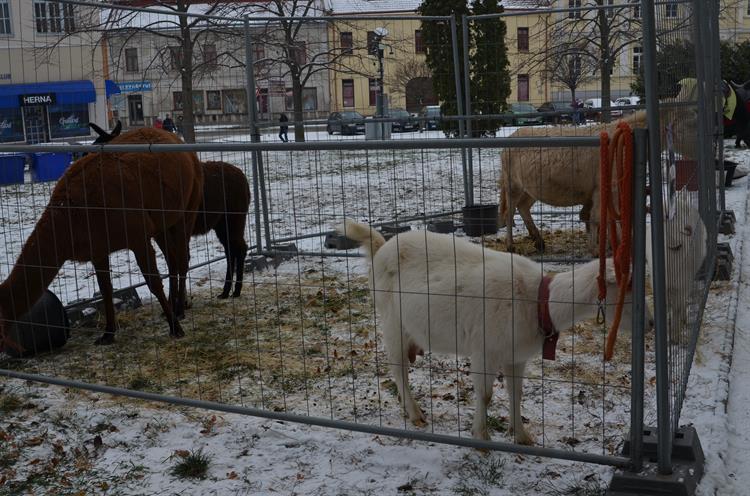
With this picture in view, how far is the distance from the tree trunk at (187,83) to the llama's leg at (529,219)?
12.2 feet

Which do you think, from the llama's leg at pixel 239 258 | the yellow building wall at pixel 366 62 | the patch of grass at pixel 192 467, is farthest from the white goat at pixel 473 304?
the yellow building wall at pixel 366 62

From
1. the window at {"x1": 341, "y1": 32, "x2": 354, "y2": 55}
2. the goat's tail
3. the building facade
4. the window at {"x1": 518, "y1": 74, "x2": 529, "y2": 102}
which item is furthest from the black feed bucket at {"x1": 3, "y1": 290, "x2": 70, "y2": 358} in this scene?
the window at {"x1": 518, "y1": 74, "x2": 529, "y2": 102}

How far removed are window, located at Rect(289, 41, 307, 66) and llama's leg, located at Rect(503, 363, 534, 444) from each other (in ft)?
21.0

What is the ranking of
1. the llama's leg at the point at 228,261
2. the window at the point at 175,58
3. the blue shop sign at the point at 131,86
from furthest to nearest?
the window at the point at 175,58, the blue shop sign at the point at 131,86, the llama's leg at the point at 228,261

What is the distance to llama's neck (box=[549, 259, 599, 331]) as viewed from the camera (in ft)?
12.8

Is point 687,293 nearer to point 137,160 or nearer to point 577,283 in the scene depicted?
point 577,283

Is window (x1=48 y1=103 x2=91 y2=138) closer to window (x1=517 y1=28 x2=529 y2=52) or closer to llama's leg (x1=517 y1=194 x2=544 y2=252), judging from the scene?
llama's leg (x1=517 y1=194 x2=544 y2=252)

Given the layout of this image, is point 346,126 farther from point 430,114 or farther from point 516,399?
point 516,399

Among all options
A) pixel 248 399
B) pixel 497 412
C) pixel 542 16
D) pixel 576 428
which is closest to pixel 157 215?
pixel 248 399

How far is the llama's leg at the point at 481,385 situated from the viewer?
13.8 ft

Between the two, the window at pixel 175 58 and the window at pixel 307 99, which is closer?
the window at pixel 175 58

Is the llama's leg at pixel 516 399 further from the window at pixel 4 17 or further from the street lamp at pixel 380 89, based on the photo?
the window at pixel 4 17

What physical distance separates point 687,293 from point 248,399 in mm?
2728

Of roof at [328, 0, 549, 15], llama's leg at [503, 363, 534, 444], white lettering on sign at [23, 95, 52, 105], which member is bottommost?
llama's leg at [503, 363, 534, 444]
